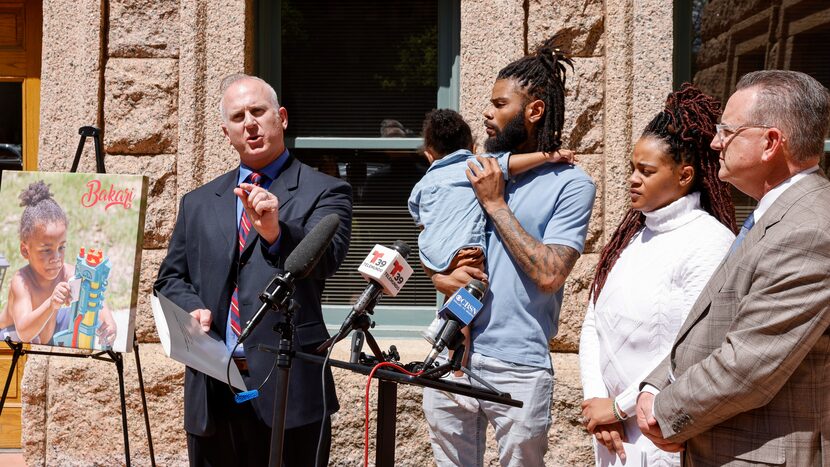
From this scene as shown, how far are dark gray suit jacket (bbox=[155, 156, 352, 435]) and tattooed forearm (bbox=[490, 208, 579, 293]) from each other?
64cm

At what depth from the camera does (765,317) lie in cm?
231

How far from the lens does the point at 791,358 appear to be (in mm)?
2299

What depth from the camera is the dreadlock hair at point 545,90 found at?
3.68 m

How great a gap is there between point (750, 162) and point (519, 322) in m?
1.22

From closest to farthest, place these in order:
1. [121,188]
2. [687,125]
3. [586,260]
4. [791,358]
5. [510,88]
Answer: [791,358] < [687,125] < [510,88] < [121,188] < [586,260]

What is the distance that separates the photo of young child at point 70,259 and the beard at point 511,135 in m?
1.73

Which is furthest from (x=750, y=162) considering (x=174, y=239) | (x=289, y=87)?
(x=289, y=87)

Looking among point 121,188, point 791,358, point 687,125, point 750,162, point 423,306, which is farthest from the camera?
point 423,306

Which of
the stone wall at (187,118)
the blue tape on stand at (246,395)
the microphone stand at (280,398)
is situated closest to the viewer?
the microphone stand at (280,398)

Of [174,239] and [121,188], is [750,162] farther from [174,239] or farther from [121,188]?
[121,188]

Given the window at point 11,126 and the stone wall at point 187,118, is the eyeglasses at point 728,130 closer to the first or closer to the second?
the stone wall at point 187,118

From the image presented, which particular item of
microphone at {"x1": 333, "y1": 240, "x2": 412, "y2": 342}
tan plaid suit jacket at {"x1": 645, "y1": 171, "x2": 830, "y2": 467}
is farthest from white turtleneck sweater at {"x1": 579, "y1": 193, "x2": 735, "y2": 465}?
microphone at {"x1": 333, "y1": 240, "x2": 412, "y2": 342}

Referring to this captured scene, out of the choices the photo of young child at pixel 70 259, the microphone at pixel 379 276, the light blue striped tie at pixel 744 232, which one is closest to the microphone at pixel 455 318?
the microphone at pixel 379 276

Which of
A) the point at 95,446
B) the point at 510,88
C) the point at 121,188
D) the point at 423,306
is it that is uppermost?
the point at 510,88
